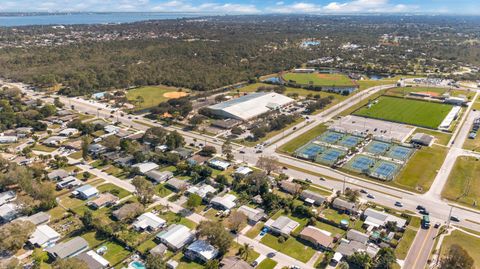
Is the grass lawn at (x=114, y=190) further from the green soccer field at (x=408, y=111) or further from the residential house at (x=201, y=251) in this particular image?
the green soccer field at (x=408, y=111)

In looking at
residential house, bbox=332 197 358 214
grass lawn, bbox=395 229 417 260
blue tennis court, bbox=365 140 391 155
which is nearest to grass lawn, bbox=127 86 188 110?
blue tennis court, bbox=365 140 391 155

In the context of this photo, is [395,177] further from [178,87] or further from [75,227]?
[178,87]

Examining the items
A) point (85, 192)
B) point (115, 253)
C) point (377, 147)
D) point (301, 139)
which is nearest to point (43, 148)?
point (85, 192)

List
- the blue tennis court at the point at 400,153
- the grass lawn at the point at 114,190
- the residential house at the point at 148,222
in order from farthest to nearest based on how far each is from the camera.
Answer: the blue tennis court at the point at 400,153 < the grass lawn at the point at 114,190 < the residential house at the point at 148,222

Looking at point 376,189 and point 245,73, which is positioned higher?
point 245,73

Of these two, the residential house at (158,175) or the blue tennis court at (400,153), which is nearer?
the residential house at (158,175)

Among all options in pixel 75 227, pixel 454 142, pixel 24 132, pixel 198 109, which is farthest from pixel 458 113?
pixel 24 132

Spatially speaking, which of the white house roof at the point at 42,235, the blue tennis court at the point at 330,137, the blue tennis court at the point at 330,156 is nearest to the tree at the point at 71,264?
the white house roof at the point at 42,235
